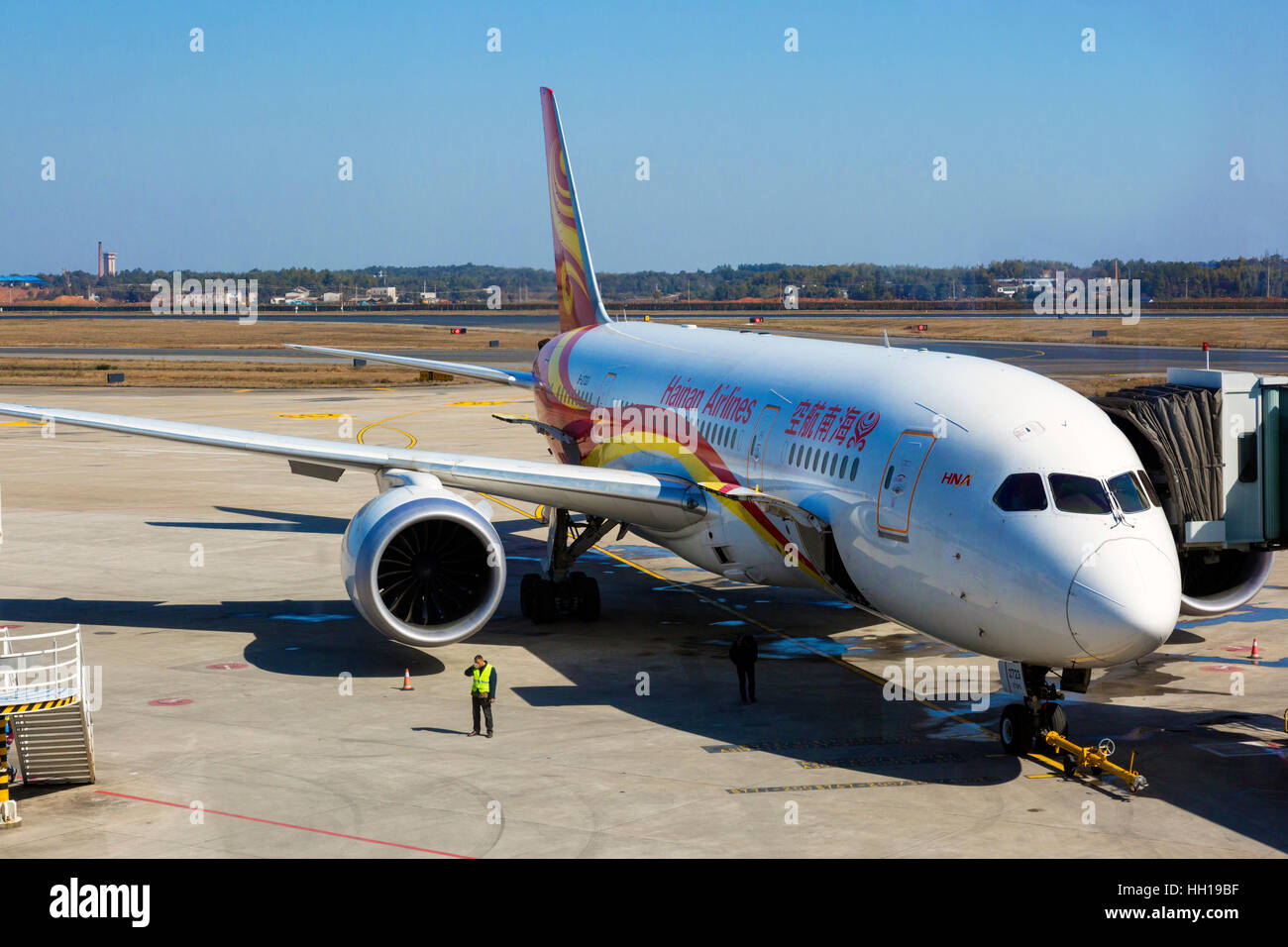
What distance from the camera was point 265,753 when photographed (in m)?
17.8

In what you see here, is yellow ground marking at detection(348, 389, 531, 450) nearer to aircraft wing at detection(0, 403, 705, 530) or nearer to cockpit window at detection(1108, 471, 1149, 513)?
aircraft wing at detection(0, 403, 705, 530)

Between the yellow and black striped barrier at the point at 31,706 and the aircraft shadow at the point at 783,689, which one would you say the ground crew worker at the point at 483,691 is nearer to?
the aircraft shadow at the point at 783,689

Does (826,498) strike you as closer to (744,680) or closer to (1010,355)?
(744,680)

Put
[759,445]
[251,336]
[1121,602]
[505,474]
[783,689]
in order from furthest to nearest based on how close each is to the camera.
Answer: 1. [251,336]
2. [505,474]
3. [759,445]
4. [783,689]
5. [1121,602]

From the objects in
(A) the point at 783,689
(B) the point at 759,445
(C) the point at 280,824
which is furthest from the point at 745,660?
(C) the point at 280,824

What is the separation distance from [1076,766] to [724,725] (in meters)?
4.69

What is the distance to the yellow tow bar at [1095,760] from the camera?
53.4ft

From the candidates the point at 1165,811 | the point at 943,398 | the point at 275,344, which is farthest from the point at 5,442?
the point at 275,344

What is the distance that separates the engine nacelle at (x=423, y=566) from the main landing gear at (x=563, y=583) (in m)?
3.43

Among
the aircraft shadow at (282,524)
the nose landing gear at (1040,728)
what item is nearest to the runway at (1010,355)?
the aircraft shadow at (282,524)

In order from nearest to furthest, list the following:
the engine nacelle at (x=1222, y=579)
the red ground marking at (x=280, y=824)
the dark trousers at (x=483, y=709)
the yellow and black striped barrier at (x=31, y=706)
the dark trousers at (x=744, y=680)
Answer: the red ground marking at (x=280, y=824)
the yellow and black striped barrier at (x=31, y=706)
the dark trousers at (x=483, y=709)
the engine nacelle at (x=1222, y=579)
the dark trousers at (x=744, y=680)

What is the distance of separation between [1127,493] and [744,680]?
6512 millimetres

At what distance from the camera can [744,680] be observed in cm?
2055
